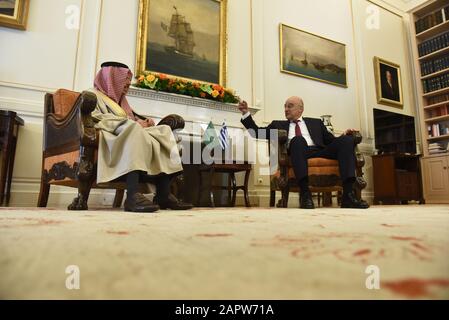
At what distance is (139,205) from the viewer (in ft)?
4.63

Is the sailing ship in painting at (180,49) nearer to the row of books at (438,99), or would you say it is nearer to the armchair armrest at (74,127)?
the armchair armrest at (74,127)

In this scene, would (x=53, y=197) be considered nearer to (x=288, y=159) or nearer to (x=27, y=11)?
(x=27, y=11)

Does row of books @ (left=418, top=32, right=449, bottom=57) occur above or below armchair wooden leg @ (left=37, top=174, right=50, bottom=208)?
above

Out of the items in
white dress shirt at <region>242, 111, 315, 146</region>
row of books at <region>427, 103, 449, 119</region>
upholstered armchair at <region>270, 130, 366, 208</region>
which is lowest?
upholstered armchair at <region>270, 130, 366, 208</region>

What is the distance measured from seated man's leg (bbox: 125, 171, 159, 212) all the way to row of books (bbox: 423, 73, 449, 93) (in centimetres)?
483

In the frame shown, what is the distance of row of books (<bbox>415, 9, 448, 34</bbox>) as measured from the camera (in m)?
4.48

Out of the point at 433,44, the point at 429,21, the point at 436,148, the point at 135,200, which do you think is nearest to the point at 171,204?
the point at 135,200

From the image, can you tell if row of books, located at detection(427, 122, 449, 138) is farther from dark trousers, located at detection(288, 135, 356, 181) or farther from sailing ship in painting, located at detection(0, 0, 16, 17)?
sailing ship in painting, located at detection(0, 0, 16, 17)

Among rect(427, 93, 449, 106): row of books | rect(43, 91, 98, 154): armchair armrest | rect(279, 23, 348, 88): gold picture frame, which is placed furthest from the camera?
rect(427, 93, 449, 106): row of books

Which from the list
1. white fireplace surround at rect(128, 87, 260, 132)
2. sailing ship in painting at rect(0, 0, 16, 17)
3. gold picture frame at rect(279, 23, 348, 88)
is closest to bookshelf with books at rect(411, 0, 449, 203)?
gold picture frame at rect(279, 23, 348, 88)

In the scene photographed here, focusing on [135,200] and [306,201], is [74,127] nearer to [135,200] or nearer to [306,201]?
[135,200]

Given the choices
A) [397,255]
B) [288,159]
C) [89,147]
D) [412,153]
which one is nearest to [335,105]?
[412,153]

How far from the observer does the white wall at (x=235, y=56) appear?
8.02 feet

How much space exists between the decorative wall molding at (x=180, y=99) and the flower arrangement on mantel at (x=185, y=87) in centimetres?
4
